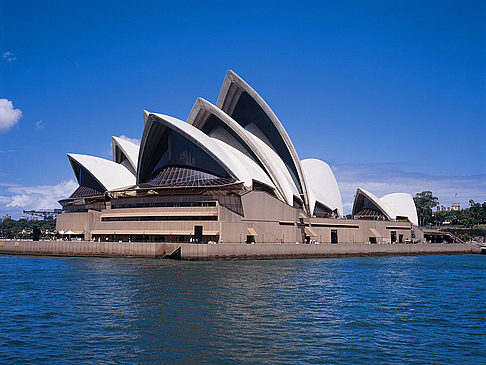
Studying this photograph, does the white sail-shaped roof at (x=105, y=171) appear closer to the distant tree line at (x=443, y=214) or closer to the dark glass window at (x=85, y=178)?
the dark glass window at (x=85, y=178)

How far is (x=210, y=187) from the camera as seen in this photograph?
5338 cm

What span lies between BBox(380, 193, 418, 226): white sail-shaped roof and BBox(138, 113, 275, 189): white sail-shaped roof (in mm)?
37270

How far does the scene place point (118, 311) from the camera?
1977cm

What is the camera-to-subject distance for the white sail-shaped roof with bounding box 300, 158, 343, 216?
76.9 metres

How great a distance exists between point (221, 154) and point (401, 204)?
46.8 meters

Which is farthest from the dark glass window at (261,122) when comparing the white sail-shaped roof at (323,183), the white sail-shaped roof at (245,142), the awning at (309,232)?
the white sail-shaped roof at (323,183)

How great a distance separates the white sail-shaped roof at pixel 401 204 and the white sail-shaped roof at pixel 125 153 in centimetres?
4699

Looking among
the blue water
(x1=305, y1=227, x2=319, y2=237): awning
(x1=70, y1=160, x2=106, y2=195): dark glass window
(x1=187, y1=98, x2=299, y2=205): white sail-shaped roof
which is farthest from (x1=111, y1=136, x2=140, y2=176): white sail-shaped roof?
the blue water

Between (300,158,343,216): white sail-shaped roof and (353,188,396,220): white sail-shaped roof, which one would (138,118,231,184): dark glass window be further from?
(353,188,396,220): white sail-shaped roof

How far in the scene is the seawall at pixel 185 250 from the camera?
155 feet

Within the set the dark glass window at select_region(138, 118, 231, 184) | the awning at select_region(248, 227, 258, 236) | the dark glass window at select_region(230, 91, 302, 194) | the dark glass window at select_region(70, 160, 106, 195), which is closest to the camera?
the awning at select_region(248, 227, 258, 236)

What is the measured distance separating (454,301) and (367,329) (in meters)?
9.13

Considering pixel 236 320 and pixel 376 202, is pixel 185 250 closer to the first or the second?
pixel 236 320

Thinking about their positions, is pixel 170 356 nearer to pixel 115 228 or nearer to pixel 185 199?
pixel 185 199
